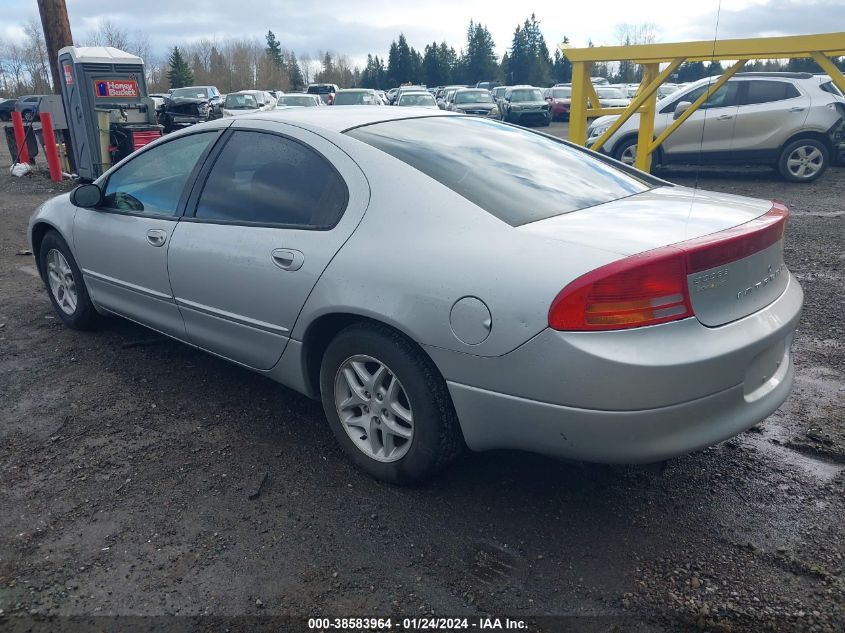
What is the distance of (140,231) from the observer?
388cm

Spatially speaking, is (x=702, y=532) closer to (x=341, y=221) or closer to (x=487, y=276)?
(x=487, y=276)

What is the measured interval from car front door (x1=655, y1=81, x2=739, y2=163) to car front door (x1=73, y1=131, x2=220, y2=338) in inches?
Answer: 379

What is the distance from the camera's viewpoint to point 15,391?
3996mm

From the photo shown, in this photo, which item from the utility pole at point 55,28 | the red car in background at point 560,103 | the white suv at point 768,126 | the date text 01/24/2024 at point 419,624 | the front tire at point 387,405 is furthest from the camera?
the red car in background at point 560,103

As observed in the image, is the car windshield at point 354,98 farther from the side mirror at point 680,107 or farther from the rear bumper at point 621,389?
the rear bumper at point 621,389

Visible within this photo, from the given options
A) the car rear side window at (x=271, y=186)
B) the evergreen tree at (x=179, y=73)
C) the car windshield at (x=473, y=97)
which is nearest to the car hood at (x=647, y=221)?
the car rear side window at (x=271, y=186)

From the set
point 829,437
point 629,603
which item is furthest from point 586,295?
point 829,437

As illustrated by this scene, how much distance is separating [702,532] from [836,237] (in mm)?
6060

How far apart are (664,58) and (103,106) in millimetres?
9420

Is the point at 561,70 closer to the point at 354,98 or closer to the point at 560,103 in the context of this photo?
the point at 560,103

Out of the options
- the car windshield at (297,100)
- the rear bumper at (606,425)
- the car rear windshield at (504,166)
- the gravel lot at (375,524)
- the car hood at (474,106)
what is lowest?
the gravel lot at (375,524)

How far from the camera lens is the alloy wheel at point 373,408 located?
9.20 feet

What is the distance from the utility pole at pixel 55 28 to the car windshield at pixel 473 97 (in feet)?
49.5

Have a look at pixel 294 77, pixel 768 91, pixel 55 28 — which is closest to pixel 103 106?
pixel 55 28
